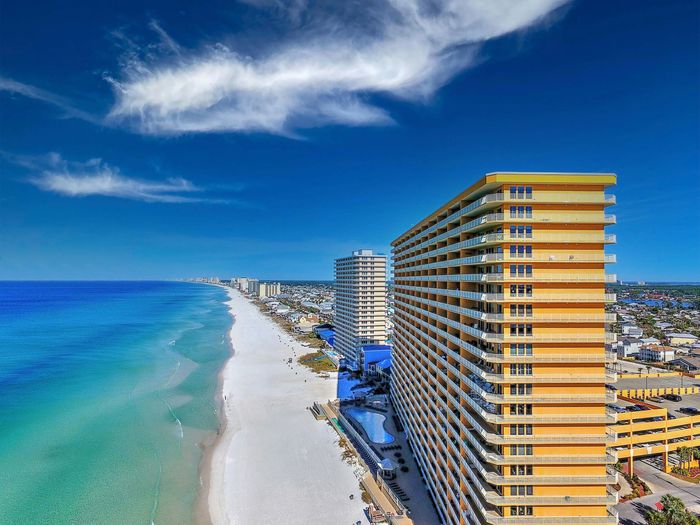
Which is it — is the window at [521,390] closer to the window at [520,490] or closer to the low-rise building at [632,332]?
the window at [520,490]

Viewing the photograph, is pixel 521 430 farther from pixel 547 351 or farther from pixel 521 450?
pixel 547 351

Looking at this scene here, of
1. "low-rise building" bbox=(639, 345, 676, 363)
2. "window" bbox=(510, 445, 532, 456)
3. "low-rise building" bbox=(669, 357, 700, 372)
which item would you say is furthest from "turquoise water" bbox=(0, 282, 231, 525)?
"low-rise building" bbox=(639, 345, 676, 363)

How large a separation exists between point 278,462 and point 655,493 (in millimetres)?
36313

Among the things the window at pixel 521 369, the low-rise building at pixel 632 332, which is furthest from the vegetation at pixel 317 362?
the low-rise building at pixel 632 332

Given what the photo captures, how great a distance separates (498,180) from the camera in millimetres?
21359

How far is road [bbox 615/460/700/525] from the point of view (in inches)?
1223

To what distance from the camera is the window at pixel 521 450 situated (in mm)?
21750

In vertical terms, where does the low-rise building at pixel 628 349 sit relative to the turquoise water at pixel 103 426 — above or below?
above

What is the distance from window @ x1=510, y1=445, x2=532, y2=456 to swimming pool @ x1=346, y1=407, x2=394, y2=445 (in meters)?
24.7

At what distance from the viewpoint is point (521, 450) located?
21781 mm

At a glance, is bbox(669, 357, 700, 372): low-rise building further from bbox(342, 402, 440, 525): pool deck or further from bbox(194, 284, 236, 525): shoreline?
bbox(194, 284, 236, 525): shoreline

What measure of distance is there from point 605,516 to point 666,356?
84817 millimetres

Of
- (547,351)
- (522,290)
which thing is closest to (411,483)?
(547,351)

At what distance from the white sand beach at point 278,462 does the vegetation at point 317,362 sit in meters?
6.88
